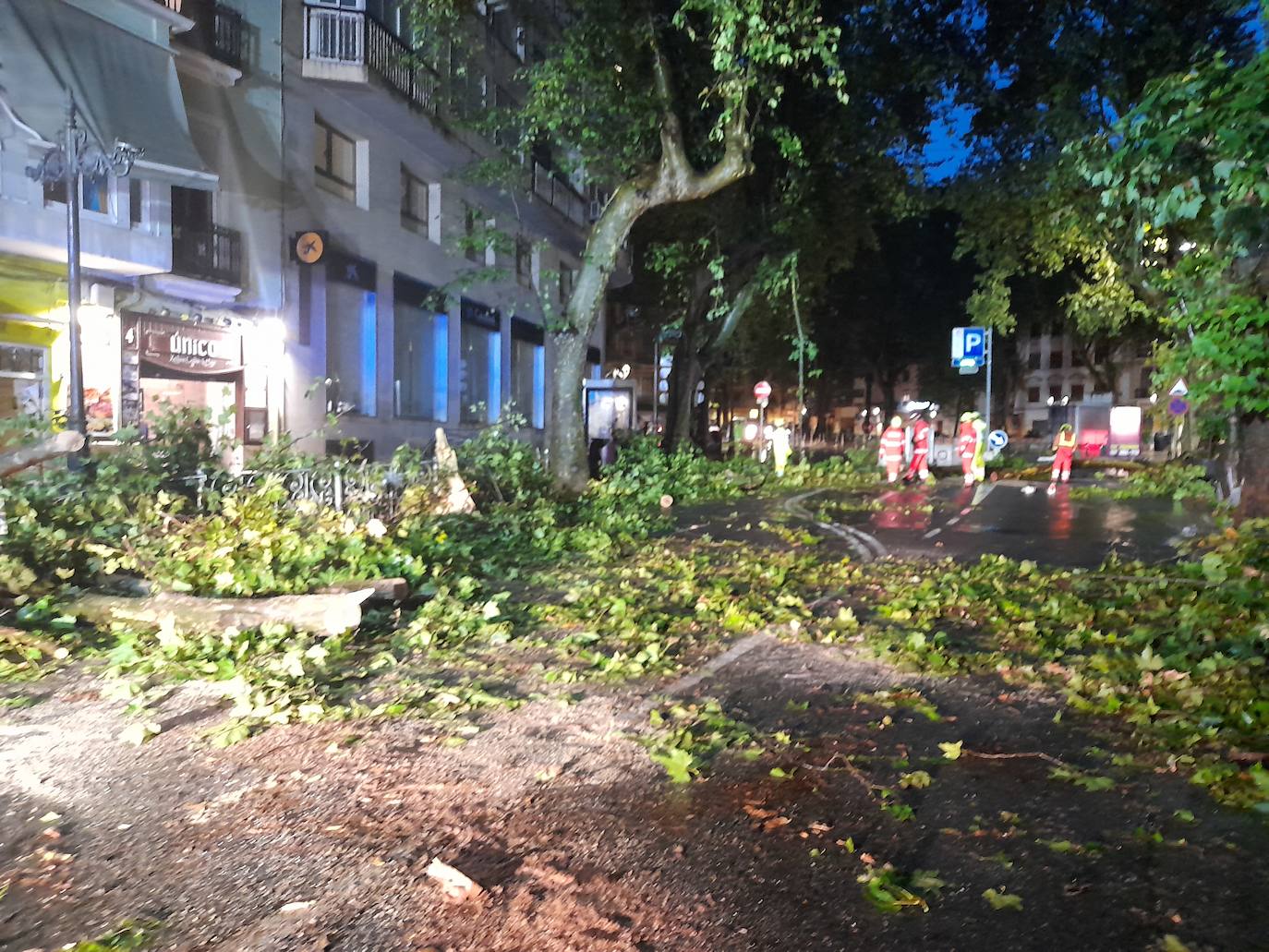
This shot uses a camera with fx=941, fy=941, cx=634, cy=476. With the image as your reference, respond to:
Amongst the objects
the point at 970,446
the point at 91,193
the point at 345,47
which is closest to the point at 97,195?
the point at 91,193

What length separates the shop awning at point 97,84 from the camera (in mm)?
12906

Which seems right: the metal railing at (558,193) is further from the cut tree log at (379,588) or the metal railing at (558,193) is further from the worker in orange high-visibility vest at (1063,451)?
the cut tree log at (379,588)

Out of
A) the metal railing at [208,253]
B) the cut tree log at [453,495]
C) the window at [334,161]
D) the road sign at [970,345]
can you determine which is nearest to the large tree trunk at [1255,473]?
the cut tree log at [453,495]

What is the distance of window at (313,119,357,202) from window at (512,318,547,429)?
897 centimetres

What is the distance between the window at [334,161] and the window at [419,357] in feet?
8.06

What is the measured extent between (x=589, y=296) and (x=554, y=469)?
9.54 feet

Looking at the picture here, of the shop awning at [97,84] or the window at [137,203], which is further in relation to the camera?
the window at [137,203]

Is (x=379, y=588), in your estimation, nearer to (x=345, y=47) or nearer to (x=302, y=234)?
(x=302, y=234)

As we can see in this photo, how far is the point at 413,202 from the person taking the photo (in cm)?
A: 2272

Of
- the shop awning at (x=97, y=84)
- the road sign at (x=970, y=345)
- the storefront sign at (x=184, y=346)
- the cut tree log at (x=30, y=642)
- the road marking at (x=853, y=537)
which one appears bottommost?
the cut tree log at (x=30, y=642)

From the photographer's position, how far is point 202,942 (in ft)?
9.92

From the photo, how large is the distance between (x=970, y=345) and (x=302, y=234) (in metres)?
16.4

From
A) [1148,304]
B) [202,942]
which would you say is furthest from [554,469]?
[1148,304]

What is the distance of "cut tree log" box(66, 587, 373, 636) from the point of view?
6.38 meters
